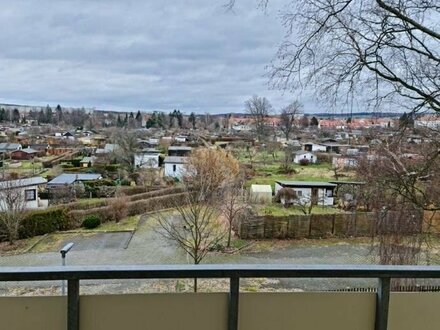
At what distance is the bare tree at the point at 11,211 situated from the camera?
1437 centimetres

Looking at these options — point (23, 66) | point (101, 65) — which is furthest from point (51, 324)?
point (101, 65)

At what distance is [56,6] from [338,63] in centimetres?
422

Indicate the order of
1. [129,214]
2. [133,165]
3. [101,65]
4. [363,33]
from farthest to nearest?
[133,165] < [101,65] < [129,214] < [363,33]

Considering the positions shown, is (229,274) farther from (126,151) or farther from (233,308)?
(126,151)

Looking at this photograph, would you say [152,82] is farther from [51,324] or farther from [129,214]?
[51,324]

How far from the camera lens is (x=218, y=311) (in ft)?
3.59

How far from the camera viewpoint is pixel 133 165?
87.0ft

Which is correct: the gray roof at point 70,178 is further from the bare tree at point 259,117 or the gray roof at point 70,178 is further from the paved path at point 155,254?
the bare tree at point 259,117

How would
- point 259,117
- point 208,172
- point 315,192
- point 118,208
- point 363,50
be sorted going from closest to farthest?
1. point 363,50
2. point 208,172
3. point 118,208
4. point 315,192
5. point 259,117

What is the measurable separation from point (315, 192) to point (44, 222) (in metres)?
12.6

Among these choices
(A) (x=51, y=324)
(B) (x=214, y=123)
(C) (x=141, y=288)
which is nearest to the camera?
(A) (x=51, y=324)

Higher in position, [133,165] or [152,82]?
[152,82]

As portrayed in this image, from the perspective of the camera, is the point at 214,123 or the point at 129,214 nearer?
the point at 129,214

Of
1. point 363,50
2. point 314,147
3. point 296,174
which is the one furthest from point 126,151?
point 363,50
